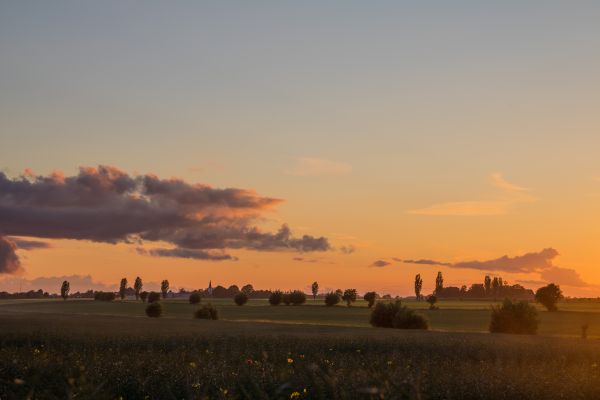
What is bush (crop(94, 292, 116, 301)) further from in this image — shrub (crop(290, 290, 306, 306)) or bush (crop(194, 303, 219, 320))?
bush (crop(194, 303, 219, 320))

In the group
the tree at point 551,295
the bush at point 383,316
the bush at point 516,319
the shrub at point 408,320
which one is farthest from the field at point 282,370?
the tree at point 551,295

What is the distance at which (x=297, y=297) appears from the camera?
453 feet

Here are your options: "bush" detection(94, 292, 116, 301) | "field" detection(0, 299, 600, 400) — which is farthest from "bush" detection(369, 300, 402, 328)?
"bush" detection(94, 292, 116, 301)

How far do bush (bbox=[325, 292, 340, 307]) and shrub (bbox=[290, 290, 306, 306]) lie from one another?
241 inches

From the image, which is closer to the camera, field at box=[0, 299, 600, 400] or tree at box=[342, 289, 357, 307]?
field at box=[0, 299, 600, 400]

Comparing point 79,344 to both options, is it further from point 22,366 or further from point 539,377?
point 539,377

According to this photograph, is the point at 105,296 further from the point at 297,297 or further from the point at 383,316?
the point at 383,316

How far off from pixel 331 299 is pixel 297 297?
7704 millimetres

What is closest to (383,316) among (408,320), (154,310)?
(408,320)

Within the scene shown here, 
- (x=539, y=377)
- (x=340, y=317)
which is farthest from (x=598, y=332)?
(x=539, y=377)

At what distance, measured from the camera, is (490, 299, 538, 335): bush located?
61094 mm

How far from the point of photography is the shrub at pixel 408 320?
64.1 meters

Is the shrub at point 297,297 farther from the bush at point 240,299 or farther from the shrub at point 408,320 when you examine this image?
the shrub at point 408,320

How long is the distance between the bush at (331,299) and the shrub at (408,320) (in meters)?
64.8
